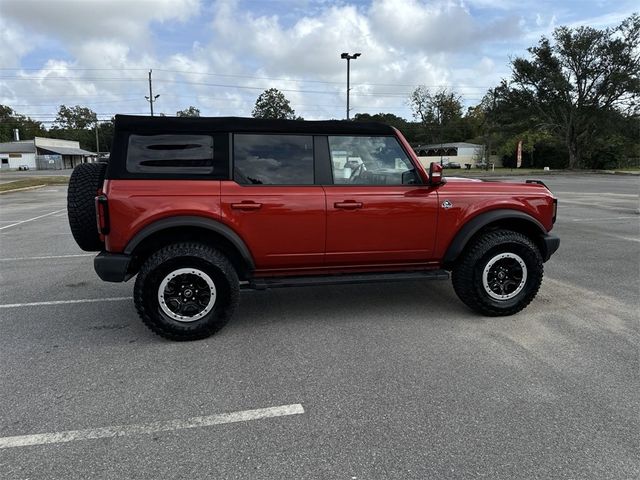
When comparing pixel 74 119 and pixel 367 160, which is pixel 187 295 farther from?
pixel 74 119

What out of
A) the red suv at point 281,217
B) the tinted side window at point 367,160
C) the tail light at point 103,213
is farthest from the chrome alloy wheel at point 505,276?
the tail light at point 103,213

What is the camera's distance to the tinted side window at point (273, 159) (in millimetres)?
4297

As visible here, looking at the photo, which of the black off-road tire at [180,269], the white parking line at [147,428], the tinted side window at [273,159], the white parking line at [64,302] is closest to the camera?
the white parking line at [147,428]

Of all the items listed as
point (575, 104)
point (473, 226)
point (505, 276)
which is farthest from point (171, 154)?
point (575, 104)

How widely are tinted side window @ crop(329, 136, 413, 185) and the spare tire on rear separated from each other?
2.18 metres

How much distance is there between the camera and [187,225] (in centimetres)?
407

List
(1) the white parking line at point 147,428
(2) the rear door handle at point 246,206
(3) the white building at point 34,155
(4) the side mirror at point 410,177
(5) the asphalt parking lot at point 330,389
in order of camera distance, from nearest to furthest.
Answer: (5) the asphalt parking lot at point 330,389
(1) the white parking line at point 147,428
(2) the rear door handle at point 246,206
(4) the side mirror at point 410,177
(3) the white building at point 34,155

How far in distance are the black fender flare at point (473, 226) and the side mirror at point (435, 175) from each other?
19.8 inches

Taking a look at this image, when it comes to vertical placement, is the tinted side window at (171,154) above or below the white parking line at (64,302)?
above

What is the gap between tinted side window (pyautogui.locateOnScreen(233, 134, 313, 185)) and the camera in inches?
169

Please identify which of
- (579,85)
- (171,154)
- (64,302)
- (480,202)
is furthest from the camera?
(579,85)

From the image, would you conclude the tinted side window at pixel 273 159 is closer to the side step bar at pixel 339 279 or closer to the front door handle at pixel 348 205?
the front door handle at pixel 348 205

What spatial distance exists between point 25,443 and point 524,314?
4.26m

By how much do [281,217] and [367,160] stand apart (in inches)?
39.4
